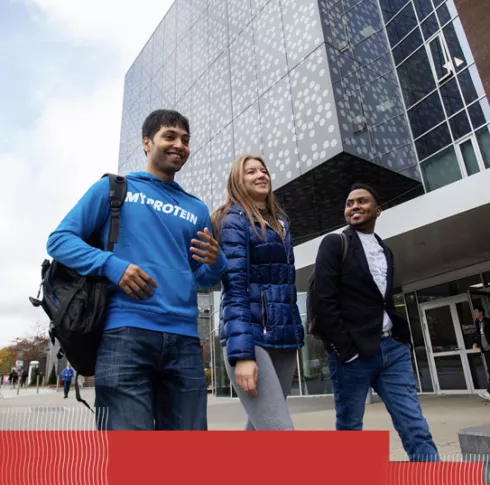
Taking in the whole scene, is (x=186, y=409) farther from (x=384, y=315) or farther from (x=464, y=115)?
(x=464, y=115)

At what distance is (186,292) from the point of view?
5.71 feet

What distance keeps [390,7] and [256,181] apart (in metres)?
14.7

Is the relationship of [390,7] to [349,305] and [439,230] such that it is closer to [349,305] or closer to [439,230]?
[439,230]

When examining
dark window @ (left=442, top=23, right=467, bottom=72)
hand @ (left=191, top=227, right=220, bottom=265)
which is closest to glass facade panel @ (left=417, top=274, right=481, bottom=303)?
dark window @ (left=442, top=23, right=467, bottom=72)

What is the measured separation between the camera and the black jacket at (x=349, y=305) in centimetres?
248

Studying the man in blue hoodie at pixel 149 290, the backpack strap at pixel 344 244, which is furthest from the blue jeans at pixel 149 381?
the backpack strap at pixel 344 244

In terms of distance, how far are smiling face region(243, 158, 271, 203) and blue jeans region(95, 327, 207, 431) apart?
3.40 feet

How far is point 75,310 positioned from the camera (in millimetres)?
1472

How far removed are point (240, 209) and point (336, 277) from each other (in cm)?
80

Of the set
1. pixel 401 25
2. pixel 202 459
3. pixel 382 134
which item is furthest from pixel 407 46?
pixel 202 459

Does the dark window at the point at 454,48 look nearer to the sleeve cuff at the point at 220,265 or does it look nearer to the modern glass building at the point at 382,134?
the modern glass building at the point at 382,134

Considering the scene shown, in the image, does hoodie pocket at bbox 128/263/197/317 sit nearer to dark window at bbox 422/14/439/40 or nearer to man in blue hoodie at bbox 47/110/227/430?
man in blue hoodie at bbox 47/110/227/430

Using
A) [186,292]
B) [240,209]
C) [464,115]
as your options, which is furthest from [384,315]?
[464,115]

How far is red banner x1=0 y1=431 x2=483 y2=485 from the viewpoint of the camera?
778 mm
